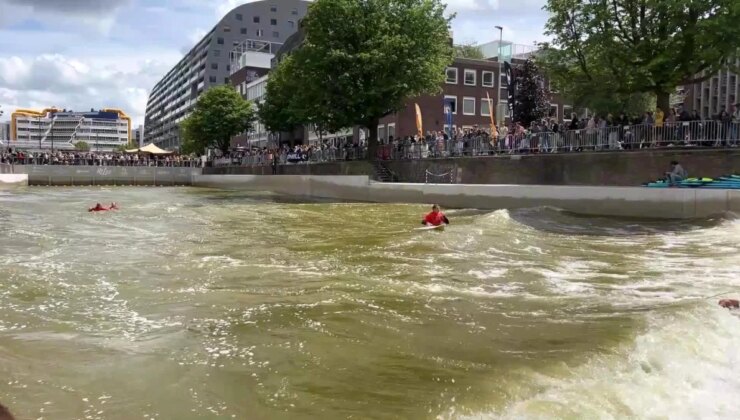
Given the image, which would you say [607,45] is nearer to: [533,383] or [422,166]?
[422,166]

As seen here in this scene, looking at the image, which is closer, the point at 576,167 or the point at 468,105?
the point at 576,167

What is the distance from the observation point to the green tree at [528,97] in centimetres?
4269

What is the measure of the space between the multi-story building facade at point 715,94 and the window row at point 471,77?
35.3 meters

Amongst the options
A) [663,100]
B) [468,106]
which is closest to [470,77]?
[468,106]

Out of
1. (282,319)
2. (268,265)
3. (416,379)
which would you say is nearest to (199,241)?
(268,265)

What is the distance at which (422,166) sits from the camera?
35750 mm

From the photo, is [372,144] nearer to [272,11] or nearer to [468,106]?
[468,106]

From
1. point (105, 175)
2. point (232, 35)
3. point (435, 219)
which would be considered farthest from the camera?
point (232, 35)

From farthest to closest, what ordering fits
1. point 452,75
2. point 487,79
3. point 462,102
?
1. point 487,79
2. point 462,102
3. point 452,75

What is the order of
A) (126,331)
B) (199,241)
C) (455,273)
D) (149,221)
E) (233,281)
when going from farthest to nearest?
(149,221), (199,241), (455,273), (233,281), (126,331)

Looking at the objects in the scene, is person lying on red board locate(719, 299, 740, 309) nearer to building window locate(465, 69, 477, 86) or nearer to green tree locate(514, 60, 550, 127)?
green tree locate(514, 60, 550, 127)

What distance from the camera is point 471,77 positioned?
59125mm

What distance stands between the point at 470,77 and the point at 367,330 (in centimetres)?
5360

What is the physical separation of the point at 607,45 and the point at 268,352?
26.4 metres
